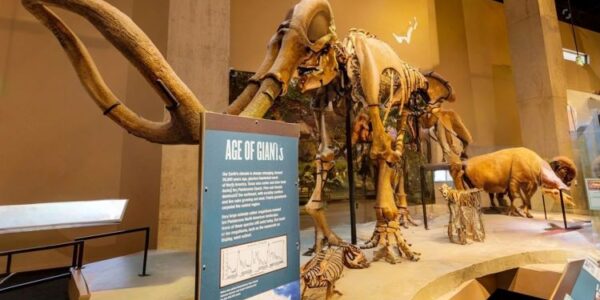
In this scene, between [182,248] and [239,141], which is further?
[182,248]

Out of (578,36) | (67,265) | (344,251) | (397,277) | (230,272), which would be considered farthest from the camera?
(578,36)

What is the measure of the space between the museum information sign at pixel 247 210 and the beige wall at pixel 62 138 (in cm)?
439

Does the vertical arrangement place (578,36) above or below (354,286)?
above

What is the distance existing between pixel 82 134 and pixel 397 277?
4.84 m

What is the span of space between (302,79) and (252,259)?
93.0 inches

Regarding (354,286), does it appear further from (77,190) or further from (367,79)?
(77,190)

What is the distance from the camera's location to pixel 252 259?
47.4 inches

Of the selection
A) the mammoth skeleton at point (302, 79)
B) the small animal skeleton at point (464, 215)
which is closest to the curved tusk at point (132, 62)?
the mammoth skeleton at point (302, 79)

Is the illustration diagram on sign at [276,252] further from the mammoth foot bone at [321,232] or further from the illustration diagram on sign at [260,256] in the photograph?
the mammoth foot bone at [321,232]

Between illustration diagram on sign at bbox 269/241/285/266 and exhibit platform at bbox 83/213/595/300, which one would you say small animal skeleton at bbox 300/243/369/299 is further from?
illustration diagram on sign at bbox 269/241/285/266

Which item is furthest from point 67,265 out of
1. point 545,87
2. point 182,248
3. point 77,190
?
point 545,87

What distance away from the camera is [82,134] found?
15.1ft

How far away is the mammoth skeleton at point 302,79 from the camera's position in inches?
50.5

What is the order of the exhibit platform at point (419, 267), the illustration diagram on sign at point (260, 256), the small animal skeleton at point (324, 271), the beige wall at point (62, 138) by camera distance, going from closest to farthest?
the illustration diagram on sign at point (260, 256) < the small animal skeleton at point (324, 271) < the exhibit platform at point (419, 267) < the beige wall at point (62, 138)
